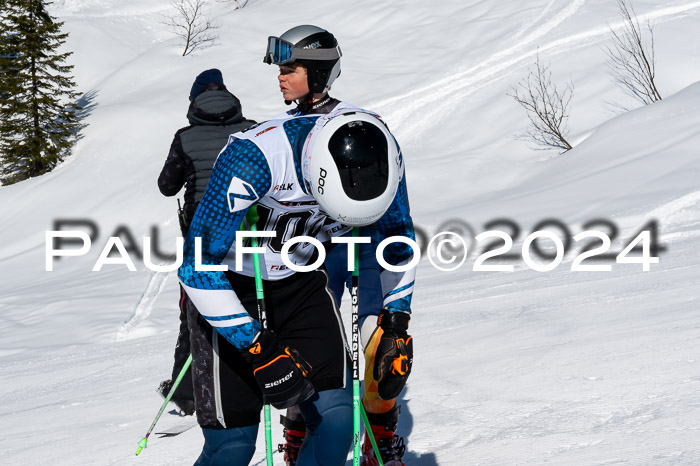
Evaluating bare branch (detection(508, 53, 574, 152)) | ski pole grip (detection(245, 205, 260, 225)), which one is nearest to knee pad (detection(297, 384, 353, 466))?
ski pole grip (detection(245, 205, 260, 225))

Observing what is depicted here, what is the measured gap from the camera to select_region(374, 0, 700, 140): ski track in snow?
21.3 m

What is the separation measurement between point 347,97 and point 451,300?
16.6 m

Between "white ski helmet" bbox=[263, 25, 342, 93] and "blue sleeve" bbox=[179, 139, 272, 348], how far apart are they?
0.70m

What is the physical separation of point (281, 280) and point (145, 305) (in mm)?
7500

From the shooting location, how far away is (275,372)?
2.69m

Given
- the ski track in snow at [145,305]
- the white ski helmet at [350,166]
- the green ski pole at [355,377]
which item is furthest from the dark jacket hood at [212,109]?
the ski track in snow at [145,305]

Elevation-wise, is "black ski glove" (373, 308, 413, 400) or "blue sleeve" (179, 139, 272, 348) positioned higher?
"blue sleeve" (179, 139, 272, 348)

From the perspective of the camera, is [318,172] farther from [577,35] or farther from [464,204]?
[577,35]

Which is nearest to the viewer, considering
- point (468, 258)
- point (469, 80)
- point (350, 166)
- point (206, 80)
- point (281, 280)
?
point (350, 166)

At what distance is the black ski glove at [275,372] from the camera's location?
8.84 feet

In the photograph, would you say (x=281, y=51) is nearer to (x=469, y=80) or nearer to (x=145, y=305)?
(x=145, y=305)

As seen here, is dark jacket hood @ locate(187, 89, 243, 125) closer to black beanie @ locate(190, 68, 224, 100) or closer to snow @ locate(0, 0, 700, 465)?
black beanie @ locate(190, 68, 224, 100)

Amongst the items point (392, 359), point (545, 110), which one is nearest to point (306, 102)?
point (392, 359)

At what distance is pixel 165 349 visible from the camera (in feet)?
25.6
